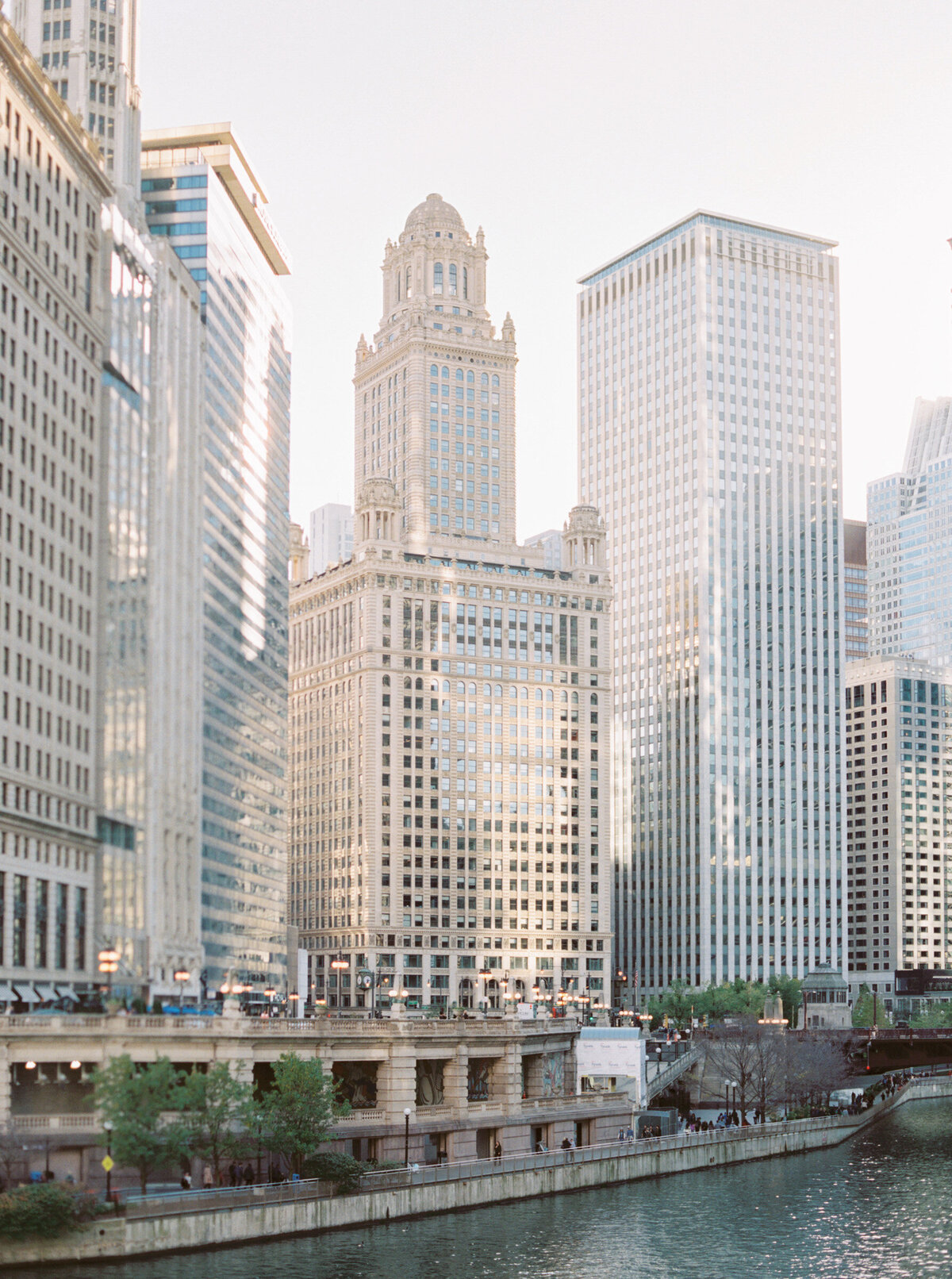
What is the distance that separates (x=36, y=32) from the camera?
148m

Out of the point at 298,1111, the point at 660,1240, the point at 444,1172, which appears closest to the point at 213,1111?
the point at 298,1111

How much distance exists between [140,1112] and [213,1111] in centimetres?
593

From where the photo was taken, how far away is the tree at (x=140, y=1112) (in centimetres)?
8912

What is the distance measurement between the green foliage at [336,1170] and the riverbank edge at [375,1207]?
4.61ft

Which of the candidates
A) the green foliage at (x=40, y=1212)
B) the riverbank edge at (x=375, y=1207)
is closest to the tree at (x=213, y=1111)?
the riverbank edge at (x=375, y=1207)

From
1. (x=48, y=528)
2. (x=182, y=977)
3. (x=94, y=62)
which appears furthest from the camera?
(x=94, y=62)

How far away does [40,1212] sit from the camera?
266 feet

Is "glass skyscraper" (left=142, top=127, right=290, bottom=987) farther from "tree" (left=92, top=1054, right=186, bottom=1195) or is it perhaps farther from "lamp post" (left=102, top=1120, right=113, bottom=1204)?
"lamp post" (left=102, top=1120, right=113, bottom=1204)

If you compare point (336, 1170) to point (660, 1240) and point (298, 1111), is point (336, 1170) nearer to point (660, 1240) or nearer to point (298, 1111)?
point (298, 1111)

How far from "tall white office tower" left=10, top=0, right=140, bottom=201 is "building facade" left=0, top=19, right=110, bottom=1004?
15.0m

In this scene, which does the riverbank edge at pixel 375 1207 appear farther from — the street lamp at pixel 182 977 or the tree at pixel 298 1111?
the street lamp at pixel 182 977

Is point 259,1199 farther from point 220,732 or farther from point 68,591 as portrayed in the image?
point 220,732

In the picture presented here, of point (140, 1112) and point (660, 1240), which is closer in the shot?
point (140, 1112)

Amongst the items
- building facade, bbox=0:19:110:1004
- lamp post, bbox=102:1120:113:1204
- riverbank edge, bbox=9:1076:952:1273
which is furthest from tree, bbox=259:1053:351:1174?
building facade, bbox=0:19:110:1004
